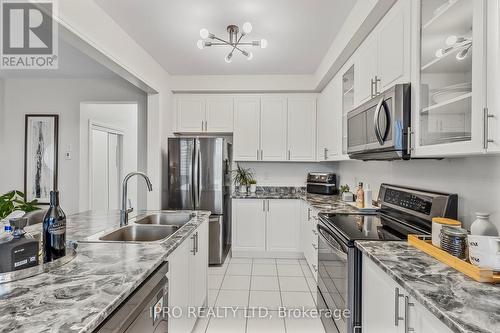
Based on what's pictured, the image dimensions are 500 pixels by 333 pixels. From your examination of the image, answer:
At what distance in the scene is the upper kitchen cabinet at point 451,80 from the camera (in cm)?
103

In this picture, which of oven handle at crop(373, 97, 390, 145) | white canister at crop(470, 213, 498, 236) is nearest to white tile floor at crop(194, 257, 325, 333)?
white canister at crop(470, 213, 498, 236)

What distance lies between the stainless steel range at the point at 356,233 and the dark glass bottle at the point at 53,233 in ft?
4.81

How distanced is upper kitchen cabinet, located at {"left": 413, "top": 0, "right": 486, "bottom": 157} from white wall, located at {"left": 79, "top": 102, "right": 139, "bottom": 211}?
3616 millimetres

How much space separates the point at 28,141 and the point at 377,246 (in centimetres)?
468

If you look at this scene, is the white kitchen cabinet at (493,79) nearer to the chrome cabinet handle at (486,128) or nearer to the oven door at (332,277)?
the chrome cabinet handle at (486,128)

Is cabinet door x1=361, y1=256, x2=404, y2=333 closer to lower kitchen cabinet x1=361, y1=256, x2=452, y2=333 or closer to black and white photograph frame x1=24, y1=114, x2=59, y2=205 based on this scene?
lower kitchen cabinet x1=361, y1=256, x2=452, y2=333

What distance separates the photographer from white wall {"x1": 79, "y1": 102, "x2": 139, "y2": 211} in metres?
3.94

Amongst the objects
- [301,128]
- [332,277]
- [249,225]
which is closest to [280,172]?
[301,128]

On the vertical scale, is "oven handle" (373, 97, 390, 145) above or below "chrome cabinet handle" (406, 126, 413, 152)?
above

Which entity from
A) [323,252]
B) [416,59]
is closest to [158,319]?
[323,252]

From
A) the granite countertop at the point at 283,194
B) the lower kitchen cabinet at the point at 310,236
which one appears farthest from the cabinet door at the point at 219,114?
the lower kitchen cabinet at the point at 310,236

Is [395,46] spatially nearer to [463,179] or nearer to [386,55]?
[386,55]

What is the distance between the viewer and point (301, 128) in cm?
404

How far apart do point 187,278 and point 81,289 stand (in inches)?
37.8
